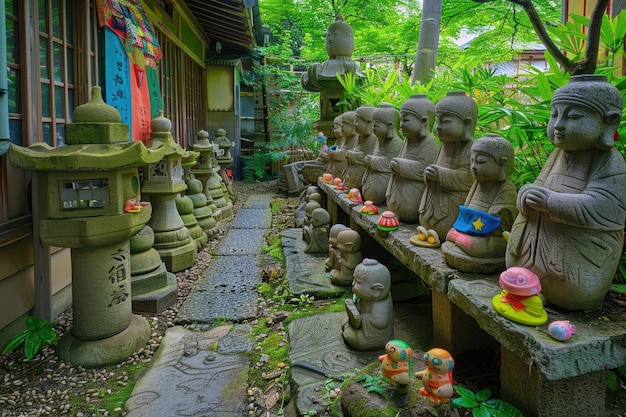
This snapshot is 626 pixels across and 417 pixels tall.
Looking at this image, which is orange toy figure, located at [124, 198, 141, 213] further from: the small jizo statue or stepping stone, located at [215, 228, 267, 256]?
stepping stone, located at [215, 228, 267, 256]

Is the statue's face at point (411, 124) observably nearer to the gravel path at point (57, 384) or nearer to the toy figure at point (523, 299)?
the toy figure at point (523, 299)

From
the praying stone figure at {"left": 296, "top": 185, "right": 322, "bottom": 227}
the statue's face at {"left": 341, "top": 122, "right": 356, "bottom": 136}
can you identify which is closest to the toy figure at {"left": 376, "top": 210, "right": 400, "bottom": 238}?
the statue's face at {"left": 341, "top": 122, "right": 356, "bottom": 136}

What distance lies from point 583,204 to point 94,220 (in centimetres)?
325

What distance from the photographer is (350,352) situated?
3.11m

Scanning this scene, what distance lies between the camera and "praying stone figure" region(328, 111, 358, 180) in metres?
6.02

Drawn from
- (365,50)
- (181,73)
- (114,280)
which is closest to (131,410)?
(114,280)

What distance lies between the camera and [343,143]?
20.9 feet

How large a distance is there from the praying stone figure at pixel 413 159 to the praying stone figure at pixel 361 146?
1351 millimetres

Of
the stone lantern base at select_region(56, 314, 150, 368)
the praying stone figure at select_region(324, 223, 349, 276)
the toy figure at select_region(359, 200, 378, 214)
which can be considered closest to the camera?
the stone lantern base at select_region(56, 314, 150, 368)

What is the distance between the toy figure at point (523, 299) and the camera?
1932 mm

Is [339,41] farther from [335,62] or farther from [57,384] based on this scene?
[57,384]

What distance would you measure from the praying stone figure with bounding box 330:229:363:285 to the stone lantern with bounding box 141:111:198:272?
220cm

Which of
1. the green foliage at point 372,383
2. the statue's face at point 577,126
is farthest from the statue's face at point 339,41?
the green foliage at point 372,383

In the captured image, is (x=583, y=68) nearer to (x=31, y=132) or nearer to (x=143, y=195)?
(x=31, y=132)
